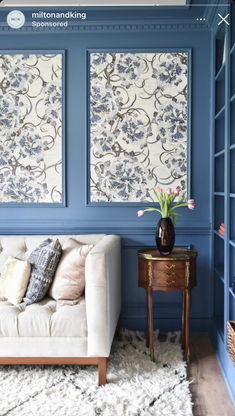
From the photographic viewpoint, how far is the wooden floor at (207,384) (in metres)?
2.17

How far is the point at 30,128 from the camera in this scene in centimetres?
330

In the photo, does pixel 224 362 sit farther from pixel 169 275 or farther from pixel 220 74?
pixel 220 74

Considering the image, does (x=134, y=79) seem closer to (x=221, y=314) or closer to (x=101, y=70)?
(x=101, y=70)

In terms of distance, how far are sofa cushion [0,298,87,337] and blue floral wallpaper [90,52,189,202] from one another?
111 centimetres

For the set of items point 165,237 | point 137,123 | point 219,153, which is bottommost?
point 165,237

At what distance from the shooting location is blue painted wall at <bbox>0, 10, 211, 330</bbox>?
324cm

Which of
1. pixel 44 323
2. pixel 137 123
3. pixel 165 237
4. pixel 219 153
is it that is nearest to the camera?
pixel 44 323

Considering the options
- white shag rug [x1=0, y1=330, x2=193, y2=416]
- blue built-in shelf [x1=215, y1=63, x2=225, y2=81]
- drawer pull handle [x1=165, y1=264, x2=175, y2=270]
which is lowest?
white shag rug [x1=0, y1=330, x2=193, y2=416]

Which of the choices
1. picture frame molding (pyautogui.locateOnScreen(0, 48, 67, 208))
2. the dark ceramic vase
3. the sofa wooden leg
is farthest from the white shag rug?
picture frame molding (pyautogui.locateOnScreen(0, 48, 67, 208))

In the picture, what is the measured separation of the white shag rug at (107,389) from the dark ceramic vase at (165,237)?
680 millimetres

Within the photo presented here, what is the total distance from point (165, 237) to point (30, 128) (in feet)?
4.43

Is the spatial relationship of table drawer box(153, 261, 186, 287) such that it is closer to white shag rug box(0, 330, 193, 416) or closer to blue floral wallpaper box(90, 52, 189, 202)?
white shag rug box(0, 330, 193, 416)

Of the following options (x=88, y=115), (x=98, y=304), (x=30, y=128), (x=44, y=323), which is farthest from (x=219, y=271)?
(x=30, y=128)

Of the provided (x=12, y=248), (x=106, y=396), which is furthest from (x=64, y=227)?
(x=106, y=396)
